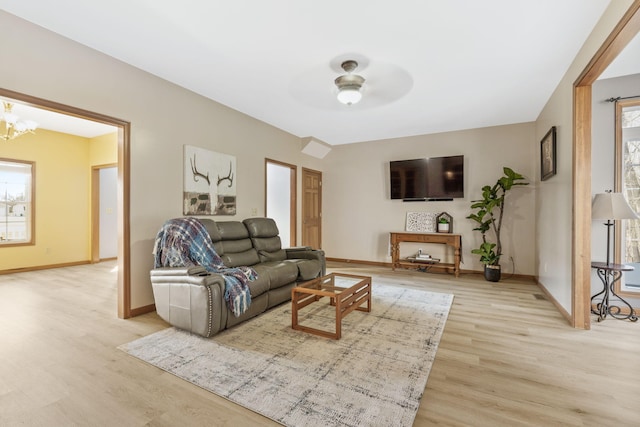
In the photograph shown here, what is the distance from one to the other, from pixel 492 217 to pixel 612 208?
2.20 meters

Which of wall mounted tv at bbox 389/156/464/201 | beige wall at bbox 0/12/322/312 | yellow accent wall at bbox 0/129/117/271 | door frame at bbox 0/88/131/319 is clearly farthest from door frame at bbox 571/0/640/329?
yellow accent wall at bbox 0/129/117/271

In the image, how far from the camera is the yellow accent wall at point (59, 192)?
17.1ft

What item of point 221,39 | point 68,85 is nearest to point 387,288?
point 221,39

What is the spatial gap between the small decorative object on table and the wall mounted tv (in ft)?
1.12

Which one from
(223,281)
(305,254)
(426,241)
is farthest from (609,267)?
(223,281)

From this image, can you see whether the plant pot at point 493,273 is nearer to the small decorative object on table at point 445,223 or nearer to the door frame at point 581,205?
the small decorative object on table at point 445,223

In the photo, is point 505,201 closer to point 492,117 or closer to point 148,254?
point 492,117

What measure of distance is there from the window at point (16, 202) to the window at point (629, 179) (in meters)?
8.90

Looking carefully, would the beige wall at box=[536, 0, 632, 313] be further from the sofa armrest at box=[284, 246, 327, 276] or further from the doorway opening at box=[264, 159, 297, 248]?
the doorway opening at box=[264, 159, 297, 248]

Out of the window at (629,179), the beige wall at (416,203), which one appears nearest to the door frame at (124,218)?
the beige wall at (416,203)

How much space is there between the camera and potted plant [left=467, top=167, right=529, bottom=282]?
179 inches

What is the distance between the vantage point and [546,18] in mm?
2223

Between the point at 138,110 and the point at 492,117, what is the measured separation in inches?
195

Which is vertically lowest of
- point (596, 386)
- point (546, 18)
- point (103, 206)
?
point (596, 386)
